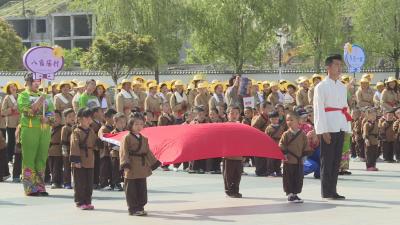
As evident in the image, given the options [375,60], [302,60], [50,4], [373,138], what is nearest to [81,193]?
[373,138]

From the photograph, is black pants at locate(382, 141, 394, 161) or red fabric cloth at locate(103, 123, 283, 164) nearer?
red fabric cloth at locate(103, 123, 283, 164)

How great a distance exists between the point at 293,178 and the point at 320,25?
3622 centimetres

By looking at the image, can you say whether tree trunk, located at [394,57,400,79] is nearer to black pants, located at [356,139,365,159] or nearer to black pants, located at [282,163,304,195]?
black pants, located at [356,139,365,159]

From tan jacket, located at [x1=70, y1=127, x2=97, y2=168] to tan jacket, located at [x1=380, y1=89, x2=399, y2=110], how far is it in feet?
41.0

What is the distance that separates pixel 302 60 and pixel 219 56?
21.5m

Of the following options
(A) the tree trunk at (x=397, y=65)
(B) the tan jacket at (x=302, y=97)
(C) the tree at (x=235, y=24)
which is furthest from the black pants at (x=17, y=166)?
(A) the tree trunk at (x=397, y=65)

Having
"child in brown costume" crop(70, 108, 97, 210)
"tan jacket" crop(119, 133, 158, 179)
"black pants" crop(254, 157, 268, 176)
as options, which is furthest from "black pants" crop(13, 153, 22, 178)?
"tan jacket" crop(119, 133, 158, 179)

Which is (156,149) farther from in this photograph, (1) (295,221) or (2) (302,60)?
(2) (302,60)

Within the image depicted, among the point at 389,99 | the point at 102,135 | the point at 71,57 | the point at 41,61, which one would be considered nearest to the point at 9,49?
the point at 71,57

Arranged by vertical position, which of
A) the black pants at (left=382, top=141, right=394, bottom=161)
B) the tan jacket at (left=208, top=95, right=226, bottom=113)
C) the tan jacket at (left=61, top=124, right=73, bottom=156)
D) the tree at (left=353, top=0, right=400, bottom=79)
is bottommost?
the black pants at (left=382, top=141, right=394, bottom=161)

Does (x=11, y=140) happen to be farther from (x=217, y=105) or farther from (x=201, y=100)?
(x=201, y=100)

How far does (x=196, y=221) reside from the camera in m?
11.7

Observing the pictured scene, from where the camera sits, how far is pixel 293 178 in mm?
13859

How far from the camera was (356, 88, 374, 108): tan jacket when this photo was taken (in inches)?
951
